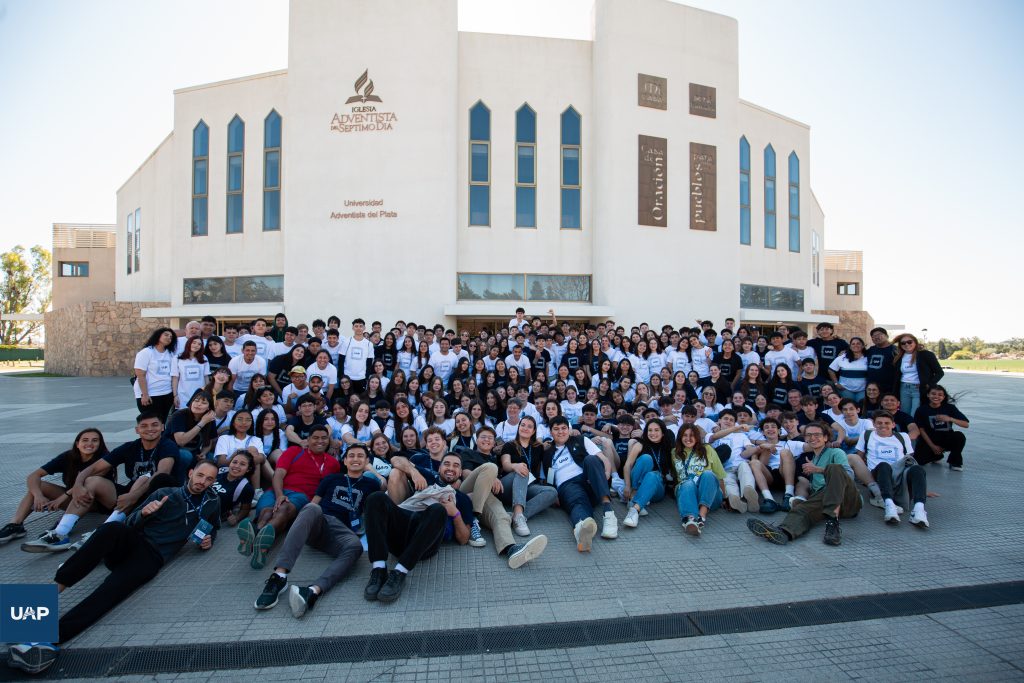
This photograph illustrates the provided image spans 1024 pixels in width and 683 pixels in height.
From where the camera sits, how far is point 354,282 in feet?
54.9

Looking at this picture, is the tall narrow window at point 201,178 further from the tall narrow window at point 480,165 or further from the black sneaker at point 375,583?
the black sneaker at point 375,583

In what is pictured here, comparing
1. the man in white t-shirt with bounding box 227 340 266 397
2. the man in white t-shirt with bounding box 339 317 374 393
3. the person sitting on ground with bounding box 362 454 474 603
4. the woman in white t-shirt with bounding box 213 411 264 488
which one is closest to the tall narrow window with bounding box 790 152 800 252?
the man in white t-shirt with bounding box 339 317 374 393

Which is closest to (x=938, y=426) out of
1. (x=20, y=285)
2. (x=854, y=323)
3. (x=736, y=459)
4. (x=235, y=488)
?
(x=736, y=459)

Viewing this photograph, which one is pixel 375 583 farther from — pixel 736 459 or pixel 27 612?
pixel 736 459

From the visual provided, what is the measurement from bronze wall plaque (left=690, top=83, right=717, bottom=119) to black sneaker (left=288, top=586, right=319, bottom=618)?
1889cm

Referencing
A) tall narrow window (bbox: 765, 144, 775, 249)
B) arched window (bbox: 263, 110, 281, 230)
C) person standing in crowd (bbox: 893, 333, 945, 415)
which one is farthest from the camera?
tall narrow window (bbox: 765, 144, 775, 249)

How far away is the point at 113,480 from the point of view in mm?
5113

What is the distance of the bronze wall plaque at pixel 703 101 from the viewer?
1798 centimetres

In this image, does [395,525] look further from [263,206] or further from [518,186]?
[263,206]

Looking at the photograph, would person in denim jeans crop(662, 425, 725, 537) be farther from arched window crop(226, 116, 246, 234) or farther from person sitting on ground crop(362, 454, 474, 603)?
arched window crop(226, 116, 246, 234)

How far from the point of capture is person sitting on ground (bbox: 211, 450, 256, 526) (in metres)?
5.05

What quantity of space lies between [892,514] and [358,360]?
23.9ft

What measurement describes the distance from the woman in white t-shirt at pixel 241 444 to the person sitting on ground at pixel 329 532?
101 centimetres

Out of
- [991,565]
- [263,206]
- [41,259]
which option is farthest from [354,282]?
[41,259]
